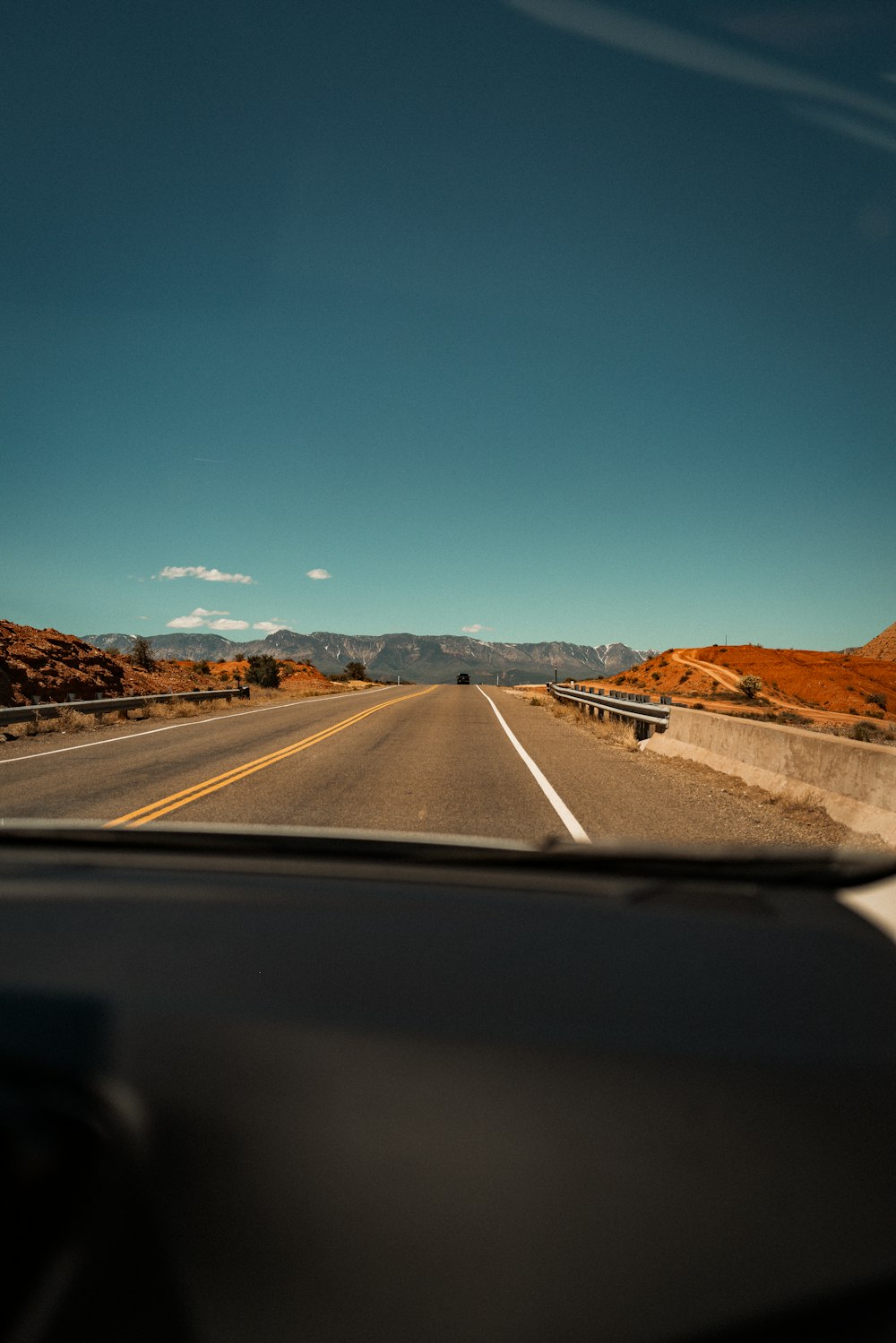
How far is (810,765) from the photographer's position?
26.8 feet

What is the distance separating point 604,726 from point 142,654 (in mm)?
51251

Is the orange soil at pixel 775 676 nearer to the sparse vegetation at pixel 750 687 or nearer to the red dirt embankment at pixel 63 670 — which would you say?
the sparse vegetation at pixel 750 687

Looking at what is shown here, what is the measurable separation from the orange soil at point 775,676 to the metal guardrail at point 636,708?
4002 centimetres

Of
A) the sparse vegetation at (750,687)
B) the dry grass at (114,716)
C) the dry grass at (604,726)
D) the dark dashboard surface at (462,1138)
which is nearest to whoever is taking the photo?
the dark dashboard surface at (462,1138)

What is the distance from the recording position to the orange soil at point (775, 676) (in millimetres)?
72750

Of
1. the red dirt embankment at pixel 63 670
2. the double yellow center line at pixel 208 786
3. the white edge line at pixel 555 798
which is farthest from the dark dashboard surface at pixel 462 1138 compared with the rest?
the red dirt embankment at pixel 63 670

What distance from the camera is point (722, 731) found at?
Result: 11523mm

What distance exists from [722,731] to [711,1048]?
10694mm

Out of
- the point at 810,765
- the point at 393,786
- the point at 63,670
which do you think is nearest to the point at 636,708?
the point at 393,786

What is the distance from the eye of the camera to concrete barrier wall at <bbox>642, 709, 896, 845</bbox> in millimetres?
6578

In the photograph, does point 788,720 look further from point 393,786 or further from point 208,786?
point 208,786

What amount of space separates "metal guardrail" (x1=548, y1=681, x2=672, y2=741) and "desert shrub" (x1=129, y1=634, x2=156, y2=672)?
44356 mm

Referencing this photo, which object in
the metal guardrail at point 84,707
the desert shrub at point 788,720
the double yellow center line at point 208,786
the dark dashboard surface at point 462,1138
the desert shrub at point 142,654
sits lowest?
the desert shrub at point 788,720

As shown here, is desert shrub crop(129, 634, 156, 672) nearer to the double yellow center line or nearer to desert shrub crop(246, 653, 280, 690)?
desert shrub crop(246, 653, 280, 690)
